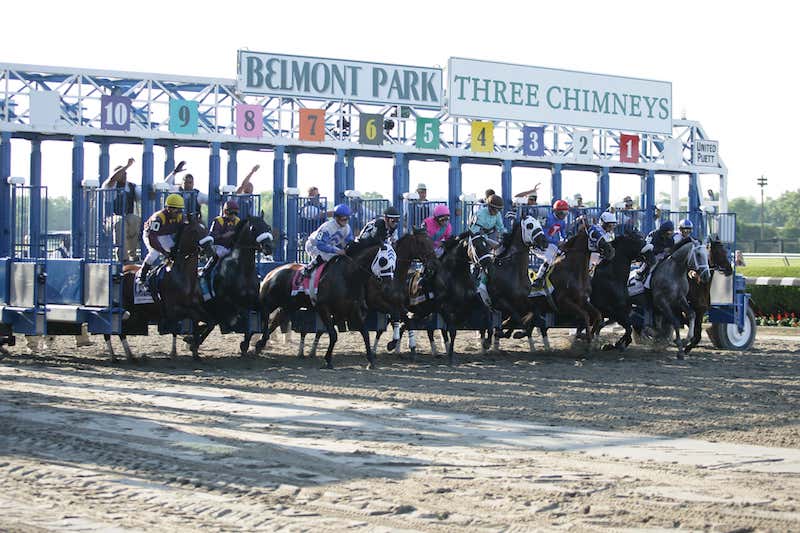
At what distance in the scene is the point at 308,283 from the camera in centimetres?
1499

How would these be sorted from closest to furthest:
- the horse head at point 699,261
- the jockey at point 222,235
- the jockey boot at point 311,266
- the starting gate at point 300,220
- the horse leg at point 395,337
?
the jockey boot at point 311,266 → the jockey at point 222,235 → the horse leg at point 395,337 → the horse head at point 699,261 → the starting gate at point 300,220

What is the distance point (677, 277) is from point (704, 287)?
1.49ft

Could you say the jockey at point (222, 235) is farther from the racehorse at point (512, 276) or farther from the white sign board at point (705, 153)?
the white sign board at point (705, 153)

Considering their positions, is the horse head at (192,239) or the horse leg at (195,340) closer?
the horse head at (192,239)

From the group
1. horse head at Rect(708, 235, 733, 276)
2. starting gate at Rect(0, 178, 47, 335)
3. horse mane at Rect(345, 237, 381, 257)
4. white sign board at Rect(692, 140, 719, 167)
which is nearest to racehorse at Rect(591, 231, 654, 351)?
horse head at Rect(708, 235, 733, 276)

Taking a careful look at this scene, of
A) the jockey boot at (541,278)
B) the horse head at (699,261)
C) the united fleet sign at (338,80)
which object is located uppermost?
the united fleet sign at (338,80)

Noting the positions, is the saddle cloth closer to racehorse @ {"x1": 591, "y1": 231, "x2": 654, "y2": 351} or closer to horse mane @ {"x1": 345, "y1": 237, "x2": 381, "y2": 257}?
horse mane @ {"x1": 345, "y1": 237, "x2": 381, "y2": 257}

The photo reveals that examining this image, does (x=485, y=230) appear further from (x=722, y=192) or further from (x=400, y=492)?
(x=722, y=192)

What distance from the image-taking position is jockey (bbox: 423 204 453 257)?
1652cm

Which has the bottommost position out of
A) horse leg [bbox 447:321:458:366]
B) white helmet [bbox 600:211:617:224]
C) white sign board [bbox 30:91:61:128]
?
horse leg [bbox 447:321:458:366]

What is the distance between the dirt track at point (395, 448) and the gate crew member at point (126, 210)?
1845 mm

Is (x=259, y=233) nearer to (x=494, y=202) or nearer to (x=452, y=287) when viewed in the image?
(x=452, y=287)

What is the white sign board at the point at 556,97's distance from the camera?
30.6 meters

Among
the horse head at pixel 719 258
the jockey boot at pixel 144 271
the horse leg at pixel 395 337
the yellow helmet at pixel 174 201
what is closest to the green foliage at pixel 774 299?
the horse head at pixel 719 258
